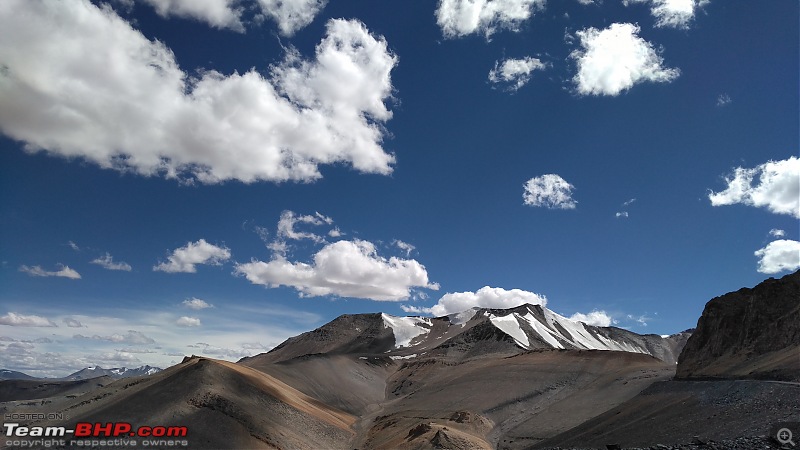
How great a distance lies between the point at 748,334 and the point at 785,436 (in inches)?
1534

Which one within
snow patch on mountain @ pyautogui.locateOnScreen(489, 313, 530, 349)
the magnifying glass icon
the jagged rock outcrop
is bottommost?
the magnifying glass icon

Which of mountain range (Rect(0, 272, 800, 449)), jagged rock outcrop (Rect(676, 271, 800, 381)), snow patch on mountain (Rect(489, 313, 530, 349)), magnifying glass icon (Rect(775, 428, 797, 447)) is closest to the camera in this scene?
magnifying glass icon (Rect(775, 428, 797, 447))

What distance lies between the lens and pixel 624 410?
5338 centimetres

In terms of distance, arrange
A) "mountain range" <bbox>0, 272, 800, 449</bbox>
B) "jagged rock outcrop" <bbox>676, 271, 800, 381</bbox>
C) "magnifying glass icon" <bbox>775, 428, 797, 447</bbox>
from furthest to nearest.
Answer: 1. "jagged rock outcrop" <bbox>676, 271, 800, 381</bbox>
2. "mountain range" <bbox>0, 272, 800, 449</bbox>
3. "magnifying glass icon" <bbox>775, 428, 797, 447</bbox>

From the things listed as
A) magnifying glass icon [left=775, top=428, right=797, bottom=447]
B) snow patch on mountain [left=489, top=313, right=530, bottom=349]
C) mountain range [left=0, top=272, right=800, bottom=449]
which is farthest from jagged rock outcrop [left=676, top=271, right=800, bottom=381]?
snow patch on mountain [left=489, top=313, right=530, bottom=349]

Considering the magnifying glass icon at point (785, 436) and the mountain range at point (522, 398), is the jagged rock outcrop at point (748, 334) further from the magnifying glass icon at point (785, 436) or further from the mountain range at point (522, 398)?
the magnifying glass icon at point (785, 436)

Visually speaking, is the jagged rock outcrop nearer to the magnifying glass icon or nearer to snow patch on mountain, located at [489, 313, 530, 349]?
the magnifying glass icon

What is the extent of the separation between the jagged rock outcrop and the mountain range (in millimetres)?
187

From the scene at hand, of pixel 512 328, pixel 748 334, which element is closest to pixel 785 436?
pixel 748 334

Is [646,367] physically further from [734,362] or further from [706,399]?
[706,399]

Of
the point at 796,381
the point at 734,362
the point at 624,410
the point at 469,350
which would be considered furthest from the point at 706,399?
the point at 469,350

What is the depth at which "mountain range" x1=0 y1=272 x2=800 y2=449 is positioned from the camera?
4147 centimetres

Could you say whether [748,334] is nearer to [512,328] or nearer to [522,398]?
[522,398]

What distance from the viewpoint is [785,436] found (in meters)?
29.0
